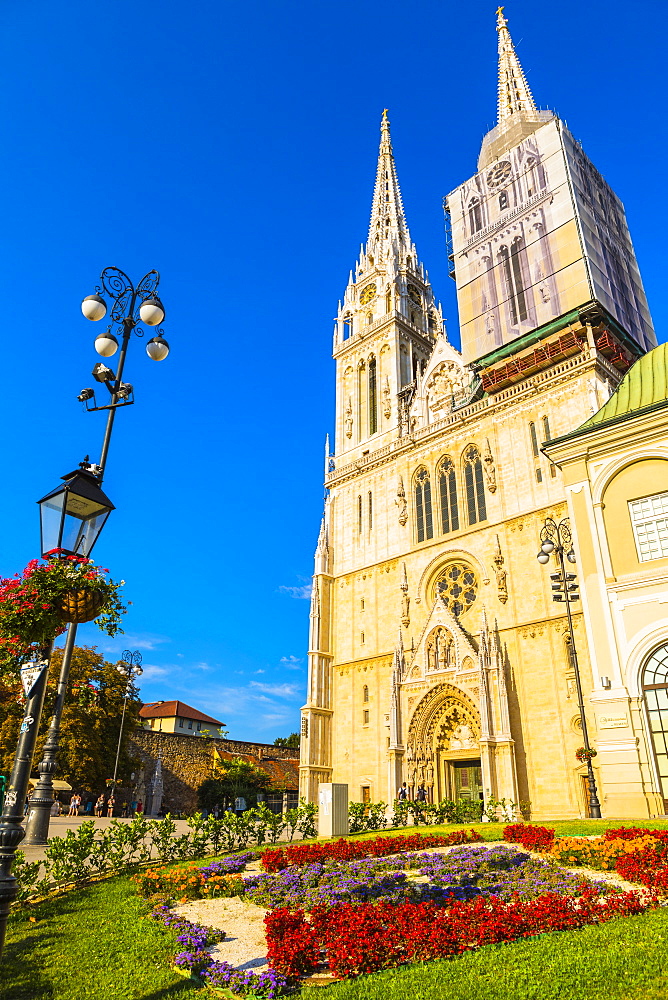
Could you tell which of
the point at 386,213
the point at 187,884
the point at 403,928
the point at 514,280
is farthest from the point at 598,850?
the point at 386,213

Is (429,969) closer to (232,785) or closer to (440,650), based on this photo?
(440,650)

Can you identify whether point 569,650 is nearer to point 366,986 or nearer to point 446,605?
point 446,605

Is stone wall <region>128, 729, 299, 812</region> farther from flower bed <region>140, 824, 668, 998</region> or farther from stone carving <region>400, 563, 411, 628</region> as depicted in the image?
flower bed <region>140, 824, 668, 998</region>

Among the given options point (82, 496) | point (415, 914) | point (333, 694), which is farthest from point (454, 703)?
point (82, 496)

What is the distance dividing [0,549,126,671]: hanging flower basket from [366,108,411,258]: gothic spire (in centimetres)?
4898

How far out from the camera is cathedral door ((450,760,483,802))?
29266 millimetres

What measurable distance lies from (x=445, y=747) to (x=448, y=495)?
13.3 metres

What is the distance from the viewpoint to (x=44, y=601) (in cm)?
668

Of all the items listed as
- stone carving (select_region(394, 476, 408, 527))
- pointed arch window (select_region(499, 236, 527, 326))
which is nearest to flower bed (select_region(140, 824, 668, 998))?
stone carving (select_region(394, 476, 408, 527))

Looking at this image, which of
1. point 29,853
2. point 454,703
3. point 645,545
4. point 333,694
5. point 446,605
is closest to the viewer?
point 29,853

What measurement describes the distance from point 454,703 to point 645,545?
1388 centimetres

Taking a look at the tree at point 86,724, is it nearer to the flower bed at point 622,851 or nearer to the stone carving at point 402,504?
the stone carving at point 402,504

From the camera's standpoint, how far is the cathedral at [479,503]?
2775cm

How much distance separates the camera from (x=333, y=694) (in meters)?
37.4
